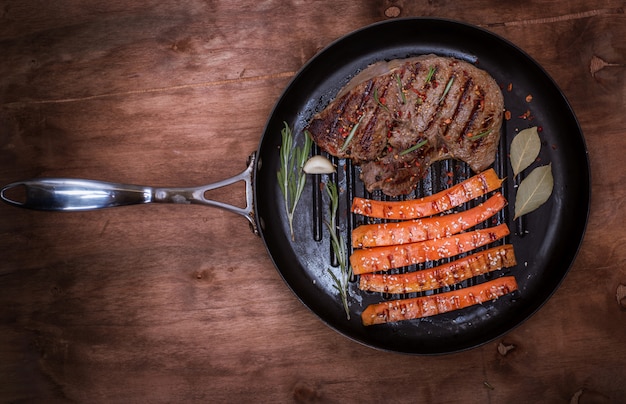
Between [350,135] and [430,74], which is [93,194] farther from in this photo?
[430,74]

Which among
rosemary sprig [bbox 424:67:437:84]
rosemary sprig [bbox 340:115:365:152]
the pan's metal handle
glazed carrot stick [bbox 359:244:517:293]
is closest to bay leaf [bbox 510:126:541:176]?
glazed carrot stick [bbox 359:244:517:293]

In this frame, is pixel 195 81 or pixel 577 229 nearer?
pixel 577 229

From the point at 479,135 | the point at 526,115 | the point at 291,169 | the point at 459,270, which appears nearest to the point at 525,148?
the point at 526,115

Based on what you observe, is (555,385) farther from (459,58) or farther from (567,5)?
(567,5)

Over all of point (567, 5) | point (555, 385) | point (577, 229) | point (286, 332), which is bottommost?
point (555, 385)

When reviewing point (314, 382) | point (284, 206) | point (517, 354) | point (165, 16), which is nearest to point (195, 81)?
point (165, 16)

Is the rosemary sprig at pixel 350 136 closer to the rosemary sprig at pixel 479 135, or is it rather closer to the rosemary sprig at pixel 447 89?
the rosemary sprig at pixel 447 89

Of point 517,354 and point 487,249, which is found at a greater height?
point 487,249
